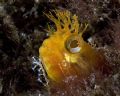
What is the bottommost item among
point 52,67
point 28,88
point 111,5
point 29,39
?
point 28,88

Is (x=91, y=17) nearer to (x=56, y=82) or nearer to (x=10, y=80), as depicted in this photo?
(x=56, y=82)

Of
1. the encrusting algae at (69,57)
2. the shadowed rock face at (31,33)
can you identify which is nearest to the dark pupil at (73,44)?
the encrusting algae at (69,57)

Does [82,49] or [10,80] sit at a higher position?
[82,49]

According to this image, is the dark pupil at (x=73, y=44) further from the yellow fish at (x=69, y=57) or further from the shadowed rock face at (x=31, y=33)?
the shadowed rock face at (x=31, y=33)

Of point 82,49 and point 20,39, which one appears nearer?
point 82,49

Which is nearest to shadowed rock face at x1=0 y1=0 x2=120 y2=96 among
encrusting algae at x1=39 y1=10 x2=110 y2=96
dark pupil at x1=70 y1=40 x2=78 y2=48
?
encrusting algae at x1=39 y1=10 x2=110 y2=96

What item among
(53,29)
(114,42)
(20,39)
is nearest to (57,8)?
(53,29)
